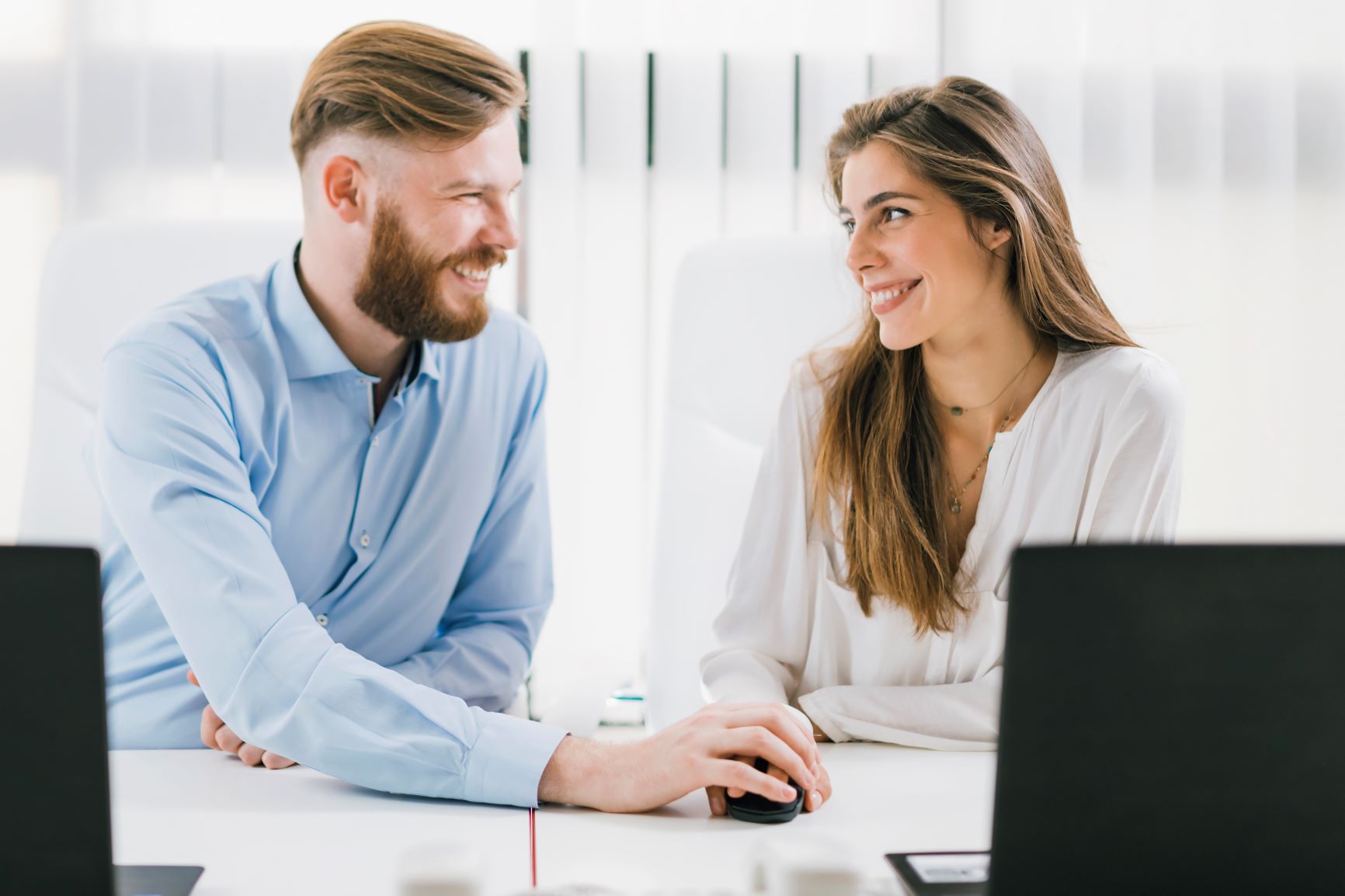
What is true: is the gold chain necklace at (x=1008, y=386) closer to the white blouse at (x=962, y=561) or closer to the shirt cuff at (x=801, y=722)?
the white blouse at (x=962, y=561)

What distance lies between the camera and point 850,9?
2.11m

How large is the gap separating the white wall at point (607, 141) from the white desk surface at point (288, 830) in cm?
101

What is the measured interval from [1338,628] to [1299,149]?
1278 mm

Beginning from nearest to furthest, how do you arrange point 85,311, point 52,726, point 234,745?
point 52,726 < point 234,745 < point 85,311

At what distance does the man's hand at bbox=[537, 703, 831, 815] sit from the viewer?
0.80m

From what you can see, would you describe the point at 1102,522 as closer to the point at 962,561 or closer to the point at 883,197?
the point at 962,561

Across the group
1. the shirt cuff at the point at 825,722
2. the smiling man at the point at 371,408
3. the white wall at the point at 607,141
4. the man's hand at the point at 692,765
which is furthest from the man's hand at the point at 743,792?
the white wall at the point at 607,141

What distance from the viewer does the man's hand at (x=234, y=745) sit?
94 centimetres

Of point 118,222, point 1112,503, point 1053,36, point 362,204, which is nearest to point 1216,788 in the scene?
point 1112,503

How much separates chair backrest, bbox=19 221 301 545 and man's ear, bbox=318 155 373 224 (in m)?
0.26

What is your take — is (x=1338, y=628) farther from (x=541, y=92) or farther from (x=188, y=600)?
(x=541, y=92)

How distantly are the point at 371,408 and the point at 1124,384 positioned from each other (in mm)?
930

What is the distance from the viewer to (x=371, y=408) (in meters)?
1.36

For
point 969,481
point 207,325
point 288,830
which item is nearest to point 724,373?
point 969,481
